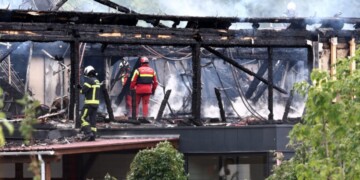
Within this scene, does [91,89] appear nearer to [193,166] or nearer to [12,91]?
[193,166]

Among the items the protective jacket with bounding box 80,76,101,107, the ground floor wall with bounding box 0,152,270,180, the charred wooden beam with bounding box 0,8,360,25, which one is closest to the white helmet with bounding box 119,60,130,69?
the charred wooden beam with bounding box 0,8,360,25

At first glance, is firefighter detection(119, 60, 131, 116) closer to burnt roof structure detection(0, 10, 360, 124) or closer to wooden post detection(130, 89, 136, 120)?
wooden post detection(130, 89, 136, 120)

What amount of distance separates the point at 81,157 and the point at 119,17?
3.05 metres

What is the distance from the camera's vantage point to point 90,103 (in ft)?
67.1

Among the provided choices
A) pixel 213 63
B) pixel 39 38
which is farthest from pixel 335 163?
pixel 213 63

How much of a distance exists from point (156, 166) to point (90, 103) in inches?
124

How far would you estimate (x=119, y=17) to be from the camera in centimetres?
2248

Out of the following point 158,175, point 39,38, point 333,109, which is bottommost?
point 158,175

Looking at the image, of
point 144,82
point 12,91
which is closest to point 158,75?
point 144,82

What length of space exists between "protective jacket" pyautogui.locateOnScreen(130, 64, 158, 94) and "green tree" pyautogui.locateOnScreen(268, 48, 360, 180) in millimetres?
12308

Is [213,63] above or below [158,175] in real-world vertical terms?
above

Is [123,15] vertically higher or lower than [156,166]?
higher

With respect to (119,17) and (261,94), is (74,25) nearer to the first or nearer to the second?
(119,17)

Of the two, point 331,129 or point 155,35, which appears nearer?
point 331,129
